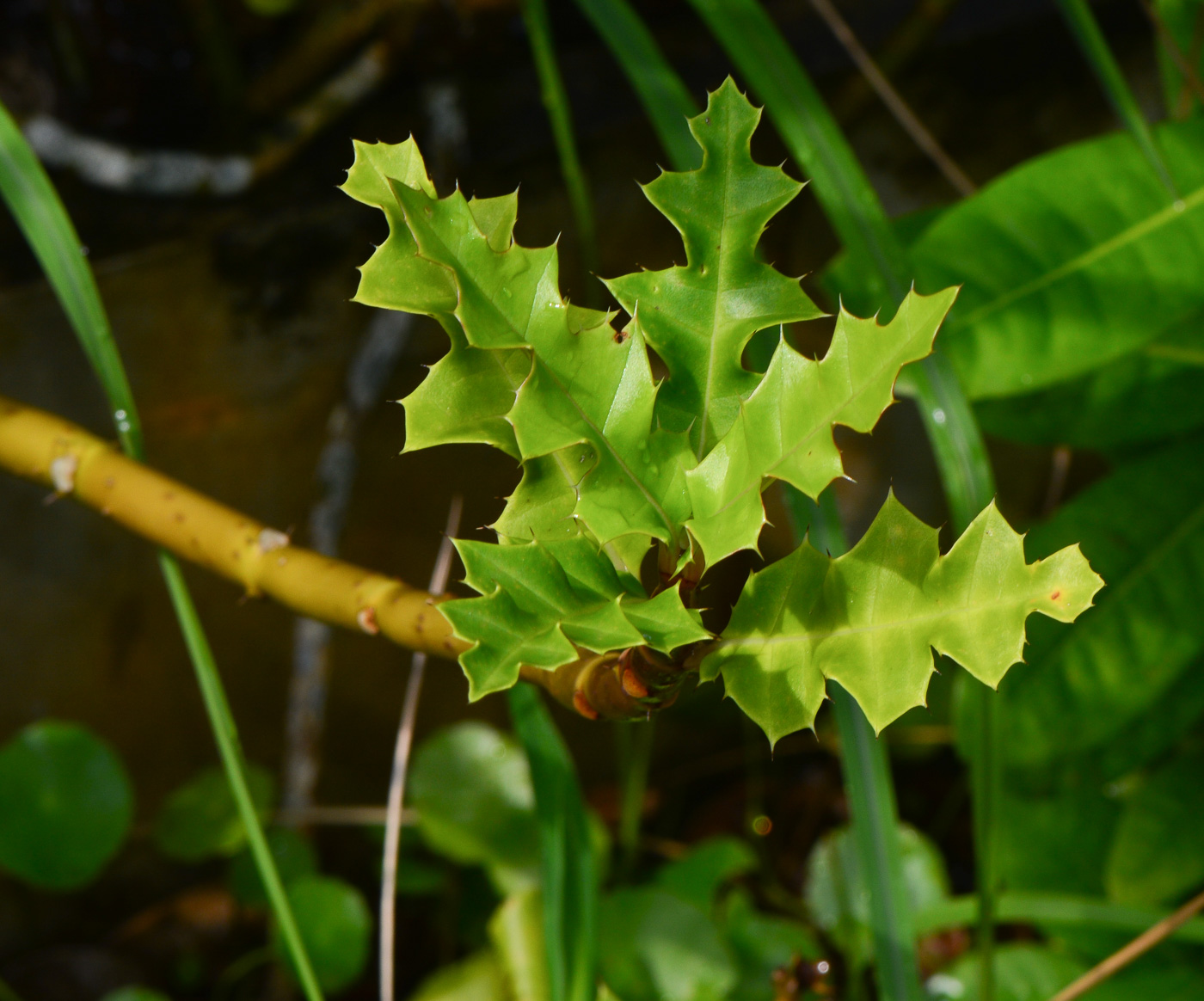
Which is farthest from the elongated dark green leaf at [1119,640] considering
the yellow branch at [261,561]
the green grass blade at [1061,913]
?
the yellow branch at [261,561]

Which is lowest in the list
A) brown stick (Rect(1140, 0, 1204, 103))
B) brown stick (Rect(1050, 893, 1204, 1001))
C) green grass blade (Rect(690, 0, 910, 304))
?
brown stick (Rect(1050, 893, 1204, 1001))

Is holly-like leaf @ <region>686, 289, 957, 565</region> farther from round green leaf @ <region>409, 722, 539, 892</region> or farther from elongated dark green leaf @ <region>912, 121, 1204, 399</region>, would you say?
round green leaf @ <region>409, 722, 539, 892</region>

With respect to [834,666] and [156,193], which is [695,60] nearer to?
[156,193]

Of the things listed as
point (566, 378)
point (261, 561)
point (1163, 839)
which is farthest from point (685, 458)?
point (1163, 839)

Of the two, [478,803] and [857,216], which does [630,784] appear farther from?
[857,216]

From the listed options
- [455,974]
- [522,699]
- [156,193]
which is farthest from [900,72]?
[455,974]

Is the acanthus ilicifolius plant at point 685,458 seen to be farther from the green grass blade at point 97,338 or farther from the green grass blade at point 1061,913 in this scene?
the green grass blade at point 1061,913

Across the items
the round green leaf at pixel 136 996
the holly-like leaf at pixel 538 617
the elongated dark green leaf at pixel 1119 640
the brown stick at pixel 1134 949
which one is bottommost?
the brown stick at pixel 1134 949

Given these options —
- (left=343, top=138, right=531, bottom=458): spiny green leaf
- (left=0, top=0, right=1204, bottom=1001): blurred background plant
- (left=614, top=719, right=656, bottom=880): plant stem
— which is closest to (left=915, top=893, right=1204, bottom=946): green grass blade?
(left=0, top=0, right=1204, bottom=1001): blurred background plant
